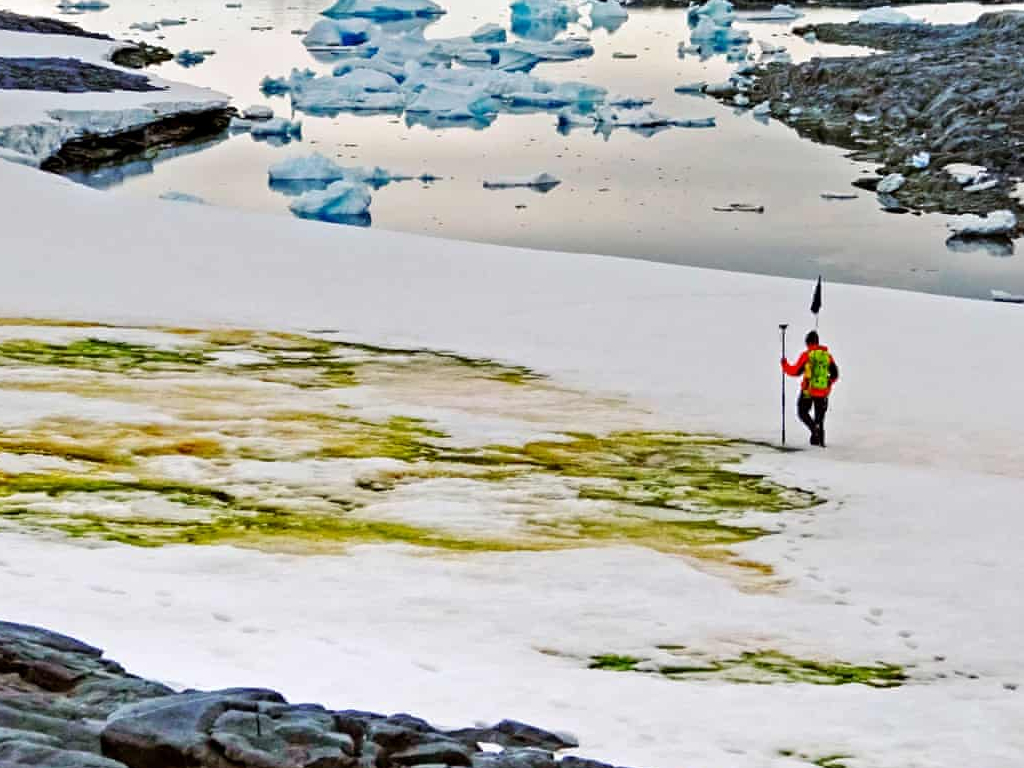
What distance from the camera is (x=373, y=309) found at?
24766 millimetres

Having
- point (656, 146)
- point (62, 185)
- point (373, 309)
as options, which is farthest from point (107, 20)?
point (373, 309)

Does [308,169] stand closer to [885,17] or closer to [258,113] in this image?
[258,113]

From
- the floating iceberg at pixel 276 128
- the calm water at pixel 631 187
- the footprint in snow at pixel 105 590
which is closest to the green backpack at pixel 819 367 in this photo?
the footprint in snow at pixel 105 590

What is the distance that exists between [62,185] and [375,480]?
20.5 meters

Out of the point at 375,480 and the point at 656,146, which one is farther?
the point at 656,146

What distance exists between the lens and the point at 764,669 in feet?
31.8

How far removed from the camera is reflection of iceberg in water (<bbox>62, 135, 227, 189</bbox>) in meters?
45.5

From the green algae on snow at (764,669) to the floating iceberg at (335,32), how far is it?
65.0 metres

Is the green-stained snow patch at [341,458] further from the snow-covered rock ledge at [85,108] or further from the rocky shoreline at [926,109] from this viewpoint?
the rocky shoreline at [926,109]

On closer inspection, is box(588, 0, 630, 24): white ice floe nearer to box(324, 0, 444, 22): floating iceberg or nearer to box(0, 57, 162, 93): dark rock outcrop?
box(324, 0, 444, 22): floating iceberg

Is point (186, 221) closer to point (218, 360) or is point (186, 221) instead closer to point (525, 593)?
point (218, 360)

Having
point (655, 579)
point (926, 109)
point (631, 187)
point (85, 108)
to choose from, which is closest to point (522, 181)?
point (631, 187)

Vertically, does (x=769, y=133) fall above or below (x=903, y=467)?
above

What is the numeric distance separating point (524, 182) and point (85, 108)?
1402cm
